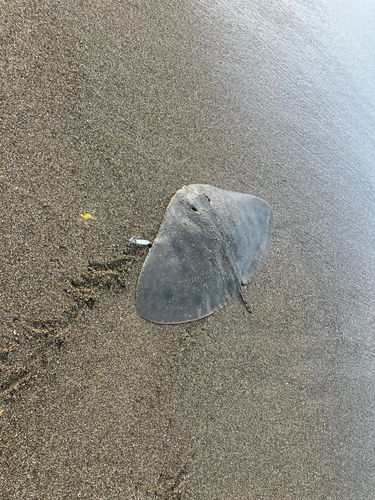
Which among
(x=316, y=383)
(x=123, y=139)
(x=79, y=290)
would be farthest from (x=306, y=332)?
(x=123, y=139)

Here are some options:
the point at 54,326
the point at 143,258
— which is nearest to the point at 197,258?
the point at 143,258

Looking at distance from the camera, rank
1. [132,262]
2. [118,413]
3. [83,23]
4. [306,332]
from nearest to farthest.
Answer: [118,413] < [132,262] < [83,23] < [306,332]

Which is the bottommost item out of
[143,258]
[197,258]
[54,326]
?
[54,326]

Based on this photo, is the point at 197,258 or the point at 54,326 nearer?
the point at 54,326

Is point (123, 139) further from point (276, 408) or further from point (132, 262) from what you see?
point (276, 408)

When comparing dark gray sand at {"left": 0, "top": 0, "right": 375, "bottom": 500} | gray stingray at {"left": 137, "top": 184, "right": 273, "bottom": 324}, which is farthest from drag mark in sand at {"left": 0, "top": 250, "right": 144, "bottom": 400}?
gray stingray at {"left": 137, "top": 184, "right": 273, "bottom": 324}

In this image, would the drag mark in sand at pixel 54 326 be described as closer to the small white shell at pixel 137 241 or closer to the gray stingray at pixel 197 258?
the small white shell at pixel 137 241

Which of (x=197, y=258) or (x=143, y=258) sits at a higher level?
(x=197, y=258)

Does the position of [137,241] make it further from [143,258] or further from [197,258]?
[197,258]
